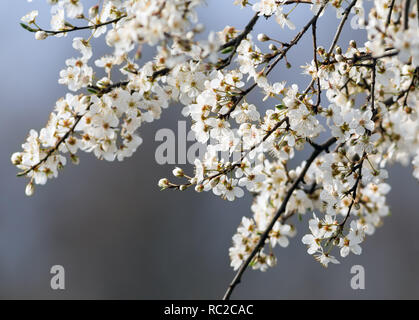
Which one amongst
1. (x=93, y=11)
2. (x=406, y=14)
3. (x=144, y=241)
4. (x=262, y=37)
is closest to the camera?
(x=406, y=14)

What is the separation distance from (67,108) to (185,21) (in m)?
0.44

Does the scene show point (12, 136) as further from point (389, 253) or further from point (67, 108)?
point (67, 108)

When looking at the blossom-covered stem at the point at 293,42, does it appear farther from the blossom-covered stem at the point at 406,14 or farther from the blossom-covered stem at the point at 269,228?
the blossom-covered stem at the point at 406,14

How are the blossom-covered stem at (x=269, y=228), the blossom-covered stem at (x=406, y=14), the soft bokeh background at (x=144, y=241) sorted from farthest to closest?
the soft bokeh background at (x=144, y=241), the blossom-covered stem at (x=269, y=228), the blossom-covered stem at (x=406, y=14)

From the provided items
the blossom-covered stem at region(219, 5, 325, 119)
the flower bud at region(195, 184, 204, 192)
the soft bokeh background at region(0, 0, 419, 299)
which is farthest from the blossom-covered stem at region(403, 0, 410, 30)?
the soft bokeh background at region(0, 0, 419, 299)

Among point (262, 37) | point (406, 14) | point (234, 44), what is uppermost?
point (262, 37)

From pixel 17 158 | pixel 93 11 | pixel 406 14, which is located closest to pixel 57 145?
pixel 17 158

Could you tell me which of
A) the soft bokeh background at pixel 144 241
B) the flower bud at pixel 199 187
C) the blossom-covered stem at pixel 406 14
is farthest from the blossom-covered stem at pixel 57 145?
the soft bokeh background at pixel 144 241

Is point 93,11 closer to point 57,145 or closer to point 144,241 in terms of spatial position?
point 57,145

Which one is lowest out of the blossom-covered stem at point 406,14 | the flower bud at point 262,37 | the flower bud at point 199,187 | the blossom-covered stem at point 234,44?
the flower bud at point 199,187

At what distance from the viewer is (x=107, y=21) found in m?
1.31

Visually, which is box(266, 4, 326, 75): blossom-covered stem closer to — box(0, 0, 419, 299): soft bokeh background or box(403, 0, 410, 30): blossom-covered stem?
box(403, 0, 410, 30): blossom-covered stem

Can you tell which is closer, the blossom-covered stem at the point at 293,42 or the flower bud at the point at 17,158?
the flower bud at the point at 17,158
